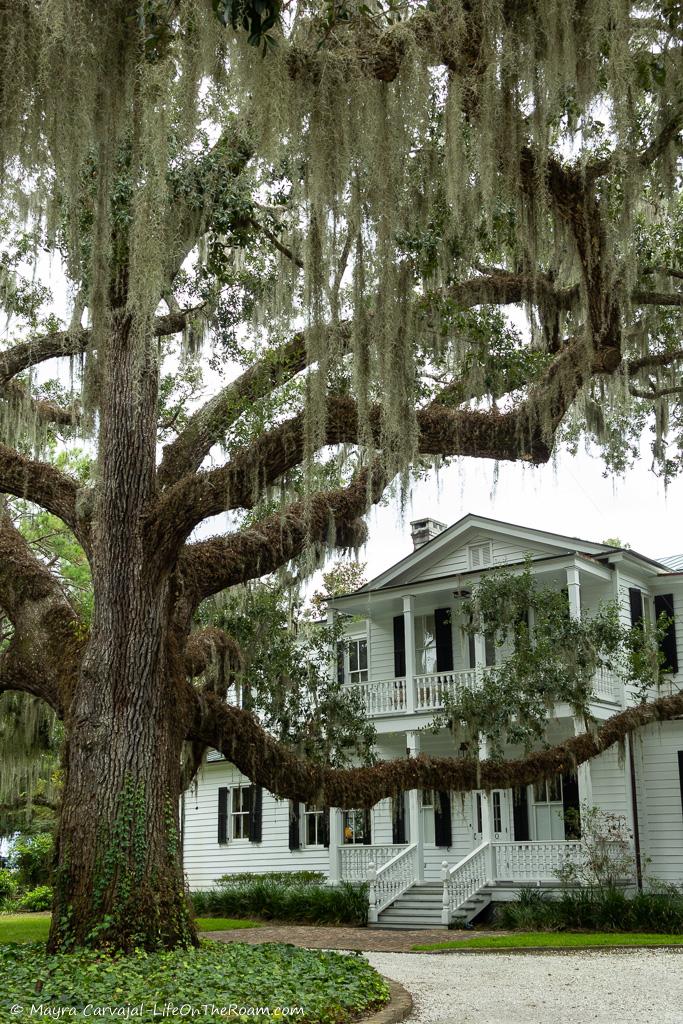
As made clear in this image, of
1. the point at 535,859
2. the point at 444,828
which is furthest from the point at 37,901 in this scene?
the point at 535,859

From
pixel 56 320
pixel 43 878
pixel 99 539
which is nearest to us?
pixel 99 539

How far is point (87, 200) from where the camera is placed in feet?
27.8

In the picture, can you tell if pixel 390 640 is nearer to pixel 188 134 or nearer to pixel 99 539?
pixel 99 539

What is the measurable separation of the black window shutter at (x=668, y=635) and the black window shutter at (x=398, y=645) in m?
4.80

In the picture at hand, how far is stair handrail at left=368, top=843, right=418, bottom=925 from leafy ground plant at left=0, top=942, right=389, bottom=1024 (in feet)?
26.2

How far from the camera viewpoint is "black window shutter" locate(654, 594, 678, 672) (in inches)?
680

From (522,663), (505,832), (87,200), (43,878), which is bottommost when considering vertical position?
(43,878)

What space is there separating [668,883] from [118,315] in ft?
40.4

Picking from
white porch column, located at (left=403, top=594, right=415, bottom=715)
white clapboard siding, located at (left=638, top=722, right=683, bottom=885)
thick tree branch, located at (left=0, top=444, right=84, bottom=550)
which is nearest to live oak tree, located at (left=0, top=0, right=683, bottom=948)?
thick tree branch, located at (left=0, top=444, right=84, bottom=550)

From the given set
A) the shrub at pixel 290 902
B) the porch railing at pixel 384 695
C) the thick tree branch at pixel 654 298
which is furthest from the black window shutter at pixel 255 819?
the thick tree branch at pixel 654 298

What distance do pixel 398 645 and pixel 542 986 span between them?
10.6 m

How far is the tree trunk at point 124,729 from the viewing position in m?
8.08

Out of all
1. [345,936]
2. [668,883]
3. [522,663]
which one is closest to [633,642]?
[522,663]

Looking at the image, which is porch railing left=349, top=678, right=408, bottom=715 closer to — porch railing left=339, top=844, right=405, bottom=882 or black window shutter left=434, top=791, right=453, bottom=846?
black window shutter left=434, top=791, right=453, bottom=846
